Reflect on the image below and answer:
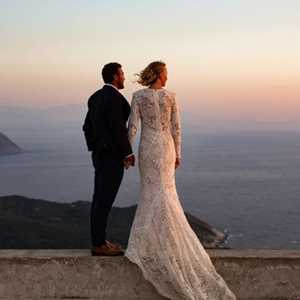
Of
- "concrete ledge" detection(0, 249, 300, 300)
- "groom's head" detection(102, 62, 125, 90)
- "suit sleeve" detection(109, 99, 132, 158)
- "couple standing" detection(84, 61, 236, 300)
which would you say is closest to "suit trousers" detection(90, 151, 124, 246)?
"couple standing" detection(84, 61, 236, 300)

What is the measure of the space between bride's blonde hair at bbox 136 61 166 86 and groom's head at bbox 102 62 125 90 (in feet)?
0.65

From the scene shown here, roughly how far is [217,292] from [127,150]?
1636 mm

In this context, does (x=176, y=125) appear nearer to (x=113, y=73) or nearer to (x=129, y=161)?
(x=129, y=161)

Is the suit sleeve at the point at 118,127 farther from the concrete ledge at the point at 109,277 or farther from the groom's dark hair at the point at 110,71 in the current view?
the concrete ledge at the point at 109,277

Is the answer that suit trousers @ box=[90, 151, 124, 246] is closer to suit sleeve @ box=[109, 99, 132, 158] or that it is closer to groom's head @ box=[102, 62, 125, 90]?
suit sleeve @ box=[109, 99, 132, 158]

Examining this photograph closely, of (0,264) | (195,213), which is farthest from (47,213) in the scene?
(0,264)

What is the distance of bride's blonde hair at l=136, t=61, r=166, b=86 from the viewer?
540 cm

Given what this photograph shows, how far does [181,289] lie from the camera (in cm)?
534

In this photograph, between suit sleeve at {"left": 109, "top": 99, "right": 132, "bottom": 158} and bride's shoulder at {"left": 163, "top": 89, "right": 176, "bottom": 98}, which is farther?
bride's shoulder at {"left": 163, "top": 89, "right": 176, "bottom": 98}

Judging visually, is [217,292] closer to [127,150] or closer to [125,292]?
[125,292]

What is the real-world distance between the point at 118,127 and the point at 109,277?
1537 mm

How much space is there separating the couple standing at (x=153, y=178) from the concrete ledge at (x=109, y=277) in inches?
7.9

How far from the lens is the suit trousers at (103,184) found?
552 centimetres

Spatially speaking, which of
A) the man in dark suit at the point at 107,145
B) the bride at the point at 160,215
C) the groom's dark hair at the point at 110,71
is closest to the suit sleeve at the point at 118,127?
the man in dark suit at the point at 107,145
